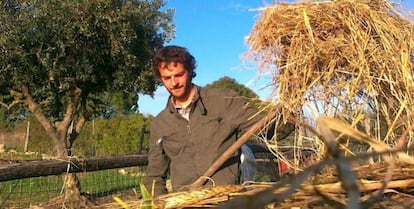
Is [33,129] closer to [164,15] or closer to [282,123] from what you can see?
[164,15]

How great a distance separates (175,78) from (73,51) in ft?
38.0

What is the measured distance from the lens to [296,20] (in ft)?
6.57

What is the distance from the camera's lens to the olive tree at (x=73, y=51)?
13.2 meters

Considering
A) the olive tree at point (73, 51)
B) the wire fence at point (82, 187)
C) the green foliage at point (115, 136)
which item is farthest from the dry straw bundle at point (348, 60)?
the green foliage at point (115, 136)

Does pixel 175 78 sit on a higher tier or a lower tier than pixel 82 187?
higher

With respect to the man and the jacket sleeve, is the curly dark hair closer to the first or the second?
the man

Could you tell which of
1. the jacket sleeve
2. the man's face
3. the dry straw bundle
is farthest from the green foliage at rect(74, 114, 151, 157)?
the dry straw bundle

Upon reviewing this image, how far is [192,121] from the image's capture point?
2.86m

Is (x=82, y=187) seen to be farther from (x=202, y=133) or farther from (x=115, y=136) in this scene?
(x=115, y=136)

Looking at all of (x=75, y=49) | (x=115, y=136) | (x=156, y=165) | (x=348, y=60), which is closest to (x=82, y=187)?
(x=75, y=49)

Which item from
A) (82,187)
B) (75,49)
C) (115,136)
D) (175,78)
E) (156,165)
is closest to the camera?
(175,78)

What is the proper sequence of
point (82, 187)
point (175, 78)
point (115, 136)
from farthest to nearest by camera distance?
1. point (115, 136)
2. point (82, 187)
3. point (175, 78)

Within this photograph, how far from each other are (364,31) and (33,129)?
26.9m

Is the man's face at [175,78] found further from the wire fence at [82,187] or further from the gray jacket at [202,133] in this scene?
the wire fence at [82,187]
